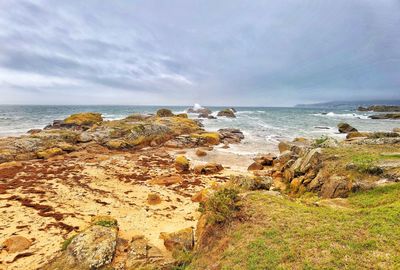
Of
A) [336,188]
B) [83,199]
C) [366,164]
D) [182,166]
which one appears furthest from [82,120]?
[366,164]

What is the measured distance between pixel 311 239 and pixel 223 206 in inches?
105

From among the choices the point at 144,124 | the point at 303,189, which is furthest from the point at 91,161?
the point at 303,189

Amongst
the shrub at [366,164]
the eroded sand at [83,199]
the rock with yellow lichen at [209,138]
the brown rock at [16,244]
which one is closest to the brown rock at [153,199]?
the eroded sand at [83,199]

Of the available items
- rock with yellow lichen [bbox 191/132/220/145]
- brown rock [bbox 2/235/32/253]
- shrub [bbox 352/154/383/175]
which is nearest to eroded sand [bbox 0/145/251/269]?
brown rock [bbox 2/235/32/253]

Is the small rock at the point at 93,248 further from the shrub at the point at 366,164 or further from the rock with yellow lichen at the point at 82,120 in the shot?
the rock with yellow lichen at the point at 82,120

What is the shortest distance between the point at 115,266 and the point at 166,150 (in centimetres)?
2039

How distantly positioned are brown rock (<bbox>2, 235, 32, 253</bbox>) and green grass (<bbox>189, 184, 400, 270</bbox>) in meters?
6.58

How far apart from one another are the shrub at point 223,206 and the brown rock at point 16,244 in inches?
268

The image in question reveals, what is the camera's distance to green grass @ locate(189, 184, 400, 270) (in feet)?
16.8

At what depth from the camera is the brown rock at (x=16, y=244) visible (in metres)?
8.39

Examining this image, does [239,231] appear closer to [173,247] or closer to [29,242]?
[173,247]

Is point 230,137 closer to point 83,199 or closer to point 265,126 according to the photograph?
point 265,126

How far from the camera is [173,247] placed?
26.3ft

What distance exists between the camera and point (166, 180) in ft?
53.4
